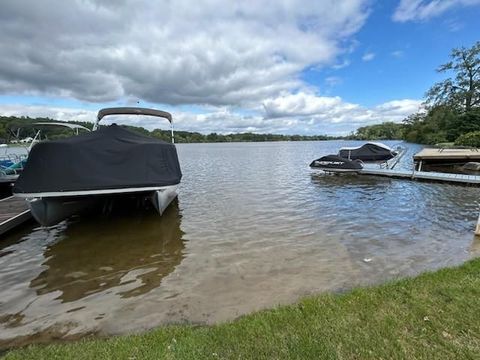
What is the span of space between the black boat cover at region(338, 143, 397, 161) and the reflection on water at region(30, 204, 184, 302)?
17.2 m

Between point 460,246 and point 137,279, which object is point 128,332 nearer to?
point 137,279

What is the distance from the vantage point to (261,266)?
226 inches

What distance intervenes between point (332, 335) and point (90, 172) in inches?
244

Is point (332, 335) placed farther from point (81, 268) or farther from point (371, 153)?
point (371, 153)

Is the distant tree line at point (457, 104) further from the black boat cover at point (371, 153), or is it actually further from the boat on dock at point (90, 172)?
the boat on dock at point (90, 172)

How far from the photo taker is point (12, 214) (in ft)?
28.3

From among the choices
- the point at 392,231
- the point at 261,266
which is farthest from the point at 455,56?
the point at 261,266

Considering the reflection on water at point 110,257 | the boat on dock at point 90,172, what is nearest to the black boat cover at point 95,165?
the boat on dock at point 90,172

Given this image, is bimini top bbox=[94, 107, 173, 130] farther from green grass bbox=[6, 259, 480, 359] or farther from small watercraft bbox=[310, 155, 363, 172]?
small watercraft bbox=[310, 155, 363, 172]

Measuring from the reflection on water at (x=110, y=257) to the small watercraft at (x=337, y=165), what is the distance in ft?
41.6

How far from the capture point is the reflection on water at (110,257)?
5145 mm

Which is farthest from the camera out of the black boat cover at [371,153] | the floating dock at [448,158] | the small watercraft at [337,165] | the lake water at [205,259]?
the black boat cover at [371,153]

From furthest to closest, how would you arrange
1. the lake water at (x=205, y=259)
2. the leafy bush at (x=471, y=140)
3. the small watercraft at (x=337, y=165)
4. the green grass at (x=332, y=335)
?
the leafy bush at (x=471, y=140) → the small watercraft at (x=337, y=165) → the lake water at (x=205, y=259) → the green grass at (x=332, y=335)

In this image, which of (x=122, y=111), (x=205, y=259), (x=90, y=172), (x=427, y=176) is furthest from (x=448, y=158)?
(x=90, y=172)
